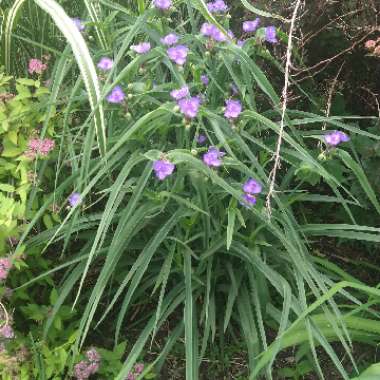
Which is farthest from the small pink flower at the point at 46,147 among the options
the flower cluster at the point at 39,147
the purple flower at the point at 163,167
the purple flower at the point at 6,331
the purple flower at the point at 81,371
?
the purple flower at the point at 81,371

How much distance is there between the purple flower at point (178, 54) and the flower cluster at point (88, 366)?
0.82 metres

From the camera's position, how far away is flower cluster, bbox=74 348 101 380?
4.77ft

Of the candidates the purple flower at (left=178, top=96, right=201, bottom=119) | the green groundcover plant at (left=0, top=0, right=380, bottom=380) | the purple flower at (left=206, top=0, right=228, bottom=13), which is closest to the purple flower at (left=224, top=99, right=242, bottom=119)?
the green groundcover plant at (left=0, top=0, right=380, bottom=380)

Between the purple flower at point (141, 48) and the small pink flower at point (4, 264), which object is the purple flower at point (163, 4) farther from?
the small pink flower at point (4, 264)

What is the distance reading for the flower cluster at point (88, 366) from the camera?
1453mm

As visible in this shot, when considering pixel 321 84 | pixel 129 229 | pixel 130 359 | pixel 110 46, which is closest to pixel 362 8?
pixel 321 84

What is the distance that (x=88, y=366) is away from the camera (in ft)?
4.84

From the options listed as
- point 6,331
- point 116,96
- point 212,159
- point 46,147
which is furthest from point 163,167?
point 6,331

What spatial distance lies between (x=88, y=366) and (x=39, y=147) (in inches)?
Answer: 23.8

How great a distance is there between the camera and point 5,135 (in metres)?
1.58

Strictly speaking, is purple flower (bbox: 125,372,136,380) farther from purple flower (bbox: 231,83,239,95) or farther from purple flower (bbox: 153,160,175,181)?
purple flower (bbox: 231,83,239,95)

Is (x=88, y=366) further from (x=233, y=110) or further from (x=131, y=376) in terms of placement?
(x=233, y=110)

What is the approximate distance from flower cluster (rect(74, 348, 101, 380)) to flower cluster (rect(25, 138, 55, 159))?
0.55 m

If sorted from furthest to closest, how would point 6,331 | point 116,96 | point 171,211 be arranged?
point 171,211 → point 116,96 → point 6,331
